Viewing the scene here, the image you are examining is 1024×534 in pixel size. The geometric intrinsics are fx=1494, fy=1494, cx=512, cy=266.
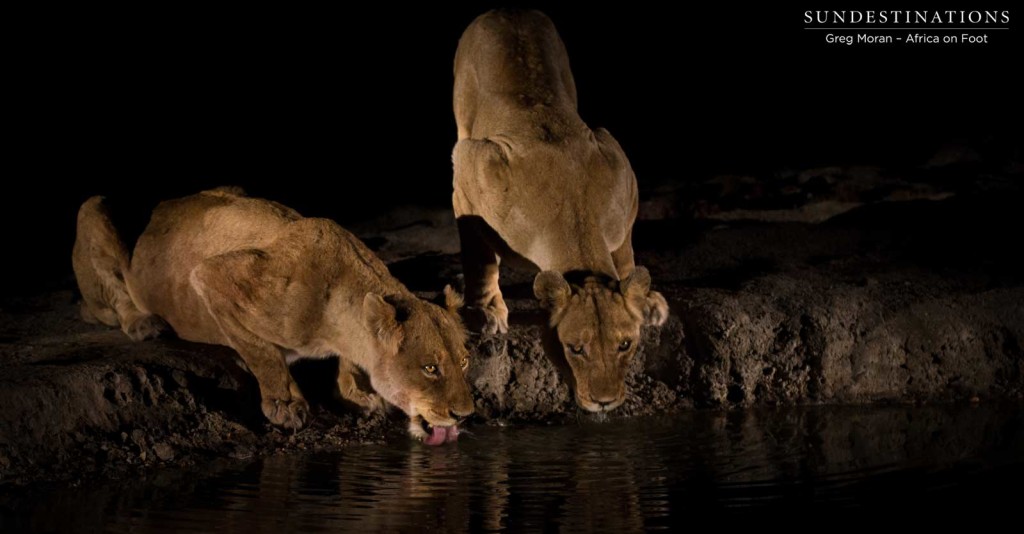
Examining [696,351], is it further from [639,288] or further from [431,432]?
[431,432]

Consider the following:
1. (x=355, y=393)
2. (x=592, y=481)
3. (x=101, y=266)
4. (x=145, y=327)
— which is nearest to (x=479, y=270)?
(x=355, y=393)

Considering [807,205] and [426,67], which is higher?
[426,67]

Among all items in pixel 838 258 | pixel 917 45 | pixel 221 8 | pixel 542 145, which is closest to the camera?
pixel 542 145

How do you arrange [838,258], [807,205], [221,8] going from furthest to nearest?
[221,8], [807,205], [838,258]

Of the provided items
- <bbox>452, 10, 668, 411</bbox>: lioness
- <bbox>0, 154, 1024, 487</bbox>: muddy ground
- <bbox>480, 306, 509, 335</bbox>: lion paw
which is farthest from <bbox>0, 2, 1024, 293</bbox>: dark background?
<bbox>480, 306, 509, 335</bbox>: lion paw

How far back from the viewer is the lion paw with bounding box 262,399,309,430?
24.0 feet

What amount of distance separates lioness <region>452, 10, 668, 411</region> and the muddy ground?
0.33m

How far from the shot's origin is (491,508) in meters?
5.94

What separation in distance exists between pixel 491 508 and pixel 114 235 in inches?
150

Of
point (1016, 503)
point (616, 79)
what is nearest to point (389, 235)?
point (616, 79)

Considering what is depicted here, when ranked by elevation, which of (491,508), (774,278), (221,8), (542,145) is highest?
(221,8)

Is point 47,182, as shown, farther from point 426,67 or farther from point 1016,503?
point 1016,503

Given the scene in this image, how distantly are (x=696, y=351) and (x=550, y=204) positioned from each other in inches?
49.6

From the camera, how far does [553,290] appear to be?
275 inches
